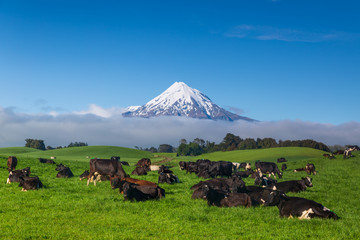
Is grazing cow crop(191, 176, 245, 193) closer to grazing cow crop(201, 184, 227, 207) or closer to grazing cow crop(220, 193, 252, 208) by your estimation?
grazing cow crop(201, 184, 227, 207)

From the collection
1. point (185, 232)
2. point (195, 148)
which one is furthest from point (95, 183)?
Answer: point (195, 148)

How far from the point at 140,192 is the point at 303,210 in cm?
672

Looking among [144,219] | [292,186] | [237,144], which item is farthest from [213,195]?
[237,144]

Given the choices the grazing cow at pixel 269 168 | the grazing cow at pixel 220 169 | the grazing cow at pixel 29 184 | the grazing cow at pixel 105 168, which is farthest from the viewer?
the grazing cow at pixel 269 168

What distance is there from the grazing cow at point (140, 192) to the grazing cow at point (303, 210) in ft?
17.7

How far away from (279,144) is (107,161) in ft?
407

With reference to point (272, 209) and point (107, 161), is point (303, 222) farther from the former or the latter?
point (107, 161)

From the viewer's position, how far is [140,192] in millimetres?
14555

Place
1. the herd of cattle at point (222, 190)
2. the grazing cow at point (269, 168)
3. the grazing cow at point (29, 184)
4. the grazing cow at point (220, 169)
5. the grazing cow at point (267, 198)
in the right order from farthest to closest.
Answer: the grazing cow at point (269, 168) → the grazing cow at point (220, 169) → the grazing cow at point (29, 184) → the grazing cow at point (267, 198) → the herd of cattle at point (222, 190)

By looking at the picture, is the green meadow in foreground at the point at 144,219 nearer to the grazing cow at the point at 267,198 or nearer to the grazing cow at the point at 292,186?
the grazing cow at the point at 267,198

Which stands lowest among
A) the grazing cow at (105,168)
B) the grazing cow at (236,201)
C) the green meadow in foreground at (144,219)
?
the green meadow in foreground at (144,219)

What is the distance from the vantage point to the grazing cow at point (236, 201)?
44.9ft

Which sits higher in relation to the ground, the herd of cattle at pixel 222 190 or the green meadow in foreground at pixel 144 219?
the herd of cattle at pixel 222 190

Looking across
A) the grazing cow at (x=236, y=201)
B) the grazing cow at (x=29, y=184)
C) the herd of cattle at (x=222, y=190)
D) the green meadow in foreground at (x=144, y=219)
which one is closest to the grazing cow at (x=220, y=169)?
the herd of cattle at (x=222, y=190)
